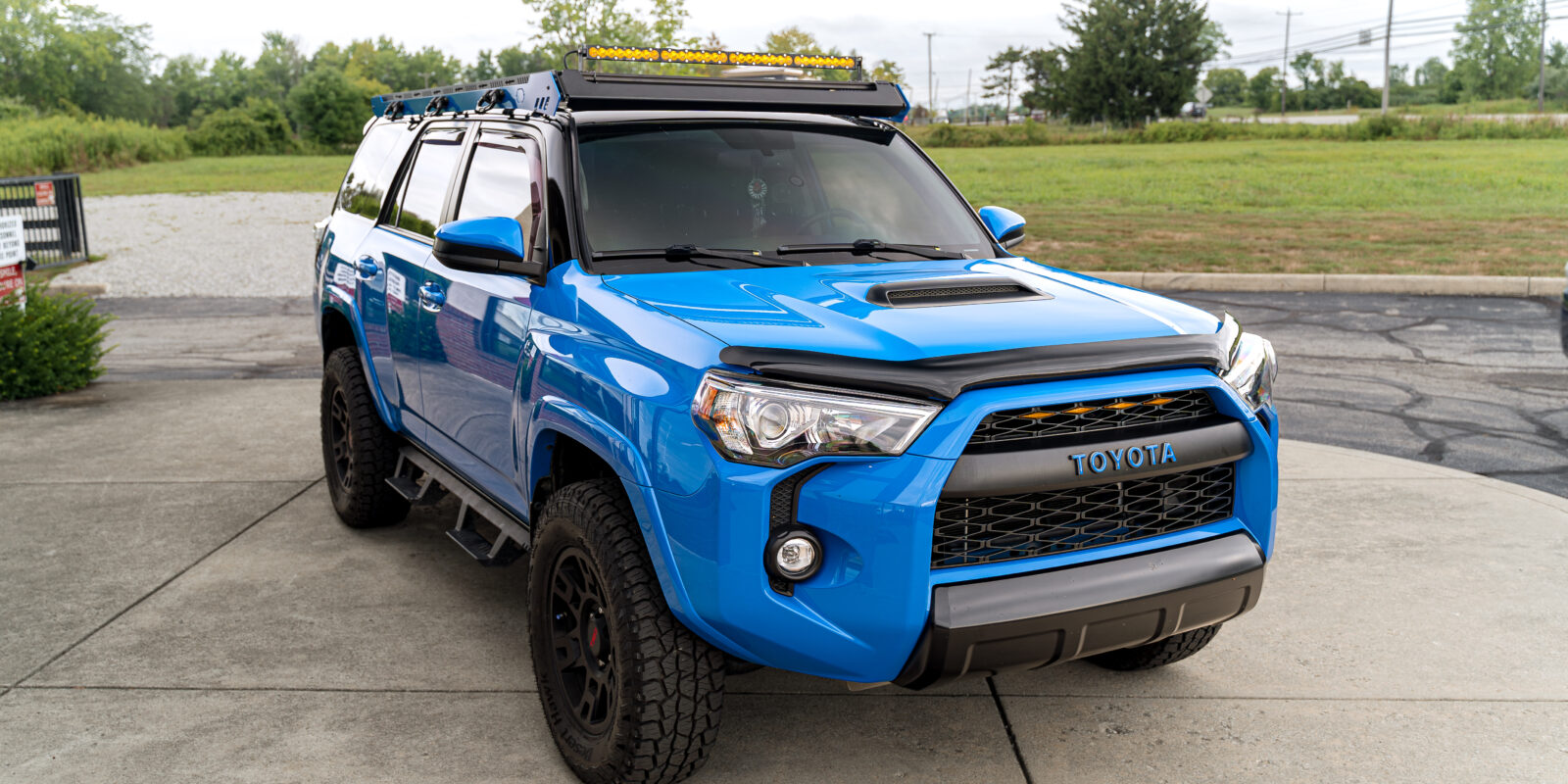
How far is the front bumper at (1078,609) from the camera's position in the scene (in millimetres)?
2771

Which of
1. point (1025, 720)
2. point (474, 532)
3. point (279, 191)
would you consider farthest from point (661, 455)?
point (279, 191)

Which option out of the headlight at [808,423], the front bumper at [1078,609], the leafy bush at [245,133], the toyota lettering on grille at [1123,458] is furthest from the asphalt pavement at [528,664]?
the leafy bush at [245,133]

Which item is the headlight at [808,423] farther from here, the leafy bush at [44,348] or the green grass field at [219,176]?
the green grass field at [219,176]

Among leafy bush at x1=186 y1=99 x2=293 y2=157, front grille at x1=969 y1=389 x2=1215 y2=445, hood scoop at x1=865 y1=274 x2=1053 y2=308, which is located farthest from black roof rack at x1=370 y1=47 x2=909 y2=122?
leafy bush at x1=186 y1=99 x2=293 y2=157

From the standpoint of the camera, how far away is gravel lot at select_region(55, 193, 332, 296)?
1591 cm

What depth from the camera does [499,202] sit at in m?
4.24

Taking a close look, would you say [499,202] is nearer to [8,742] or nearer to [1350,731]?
[8,742]

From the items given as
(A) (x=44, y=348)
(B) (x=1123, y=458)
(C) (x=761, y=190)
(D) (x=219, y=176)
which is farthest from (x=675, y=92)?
(D) (x=219, y=176)

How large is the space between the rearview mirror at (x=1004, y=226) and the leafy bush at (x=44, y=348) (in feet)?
24.1

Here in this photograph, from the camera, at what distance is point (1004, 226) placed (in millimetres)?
4512

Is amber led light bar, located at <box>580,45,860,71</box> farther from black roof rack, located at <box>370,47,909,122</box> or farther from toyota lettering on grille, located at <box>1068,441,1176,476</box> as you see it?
toyota lettering on grille, located at <box>1068,441,1176,476</box>

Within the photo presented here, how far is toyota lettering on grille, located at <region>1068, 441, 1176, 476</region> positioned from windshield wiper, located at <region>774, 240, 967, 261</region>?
4.38 feet

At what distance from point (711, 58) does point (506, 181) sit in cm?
105

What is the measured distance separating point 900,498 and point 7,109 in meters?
77.9
